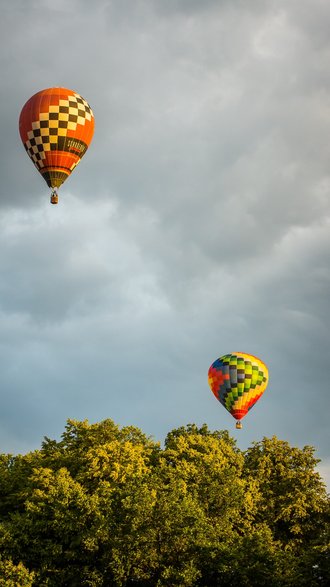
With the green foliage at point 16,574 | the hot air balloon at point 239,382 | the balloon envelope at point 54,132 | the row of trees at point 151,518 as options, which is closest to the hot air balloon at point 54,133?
the balloon envelope at point 54,132

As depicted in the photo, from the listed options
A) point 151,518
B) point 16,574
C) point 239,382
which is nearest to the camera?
point 16,574

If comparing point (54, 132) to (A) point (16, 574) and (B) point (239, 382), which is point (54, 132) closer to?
(A) point (16, 574)

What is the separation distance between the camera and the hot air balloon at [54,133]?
57281 millimetres

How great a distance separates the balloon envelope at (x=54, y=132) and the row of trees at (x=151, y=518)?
63.0ft

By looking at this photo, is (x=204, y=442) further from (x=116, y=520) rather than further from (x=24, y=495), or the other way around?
(x=116, y=520)

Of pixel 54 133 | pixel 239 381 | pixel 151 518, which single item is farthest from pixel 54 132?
pixel 239 381

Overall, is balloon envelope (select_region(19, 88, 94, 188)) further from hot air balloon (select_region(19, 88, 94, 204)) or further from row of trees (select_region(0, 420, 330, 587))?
row of trees (select_region(0, 420, 330, 587))

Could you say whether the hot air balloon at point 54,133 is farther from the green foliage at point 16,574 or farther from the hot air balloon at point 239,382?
the hot air balloon at point 239,382

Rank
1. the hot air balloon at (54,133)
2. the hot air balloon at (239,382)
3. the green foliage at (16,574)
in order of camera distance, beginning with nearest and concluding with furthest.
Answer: the green foliage at (16,574)
the hot air balloon at (54,133)
the hot air balloon at (239,382)

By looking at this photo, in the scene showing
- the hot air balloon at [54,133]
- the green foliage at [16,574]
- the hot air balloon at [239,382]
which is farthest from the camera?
the hot air balloon at [239,382]

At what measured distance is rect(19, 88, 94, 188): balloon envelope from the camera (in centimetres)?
5728

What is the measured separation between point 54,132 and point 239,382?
111 feet

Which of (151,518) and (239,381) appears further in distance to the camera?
(239,381)

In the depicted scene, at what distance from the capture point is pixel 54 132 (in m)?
57.2
